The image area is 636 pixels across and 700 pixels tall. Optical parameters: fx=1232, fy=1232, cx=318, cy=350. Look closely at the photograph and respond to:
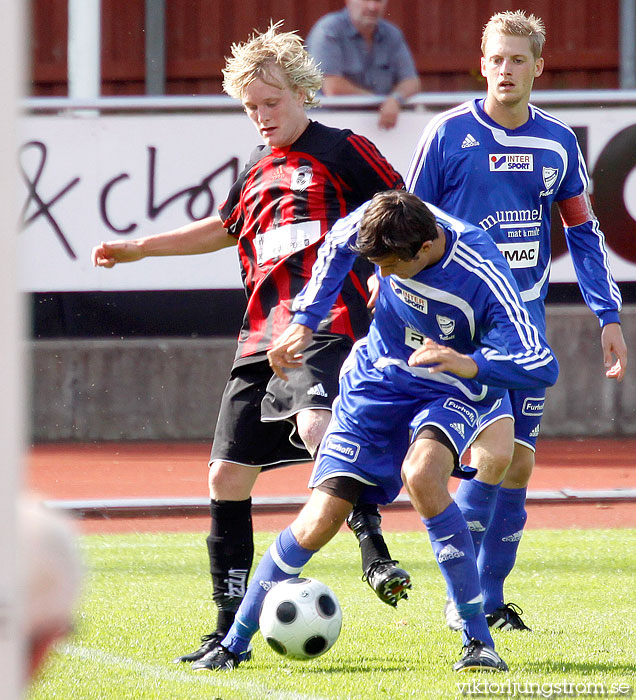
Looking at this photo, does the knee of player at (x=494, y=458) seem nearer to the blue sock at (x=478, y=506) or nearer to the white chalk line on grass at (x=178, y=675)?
the blue sock at (x=478, y=506)

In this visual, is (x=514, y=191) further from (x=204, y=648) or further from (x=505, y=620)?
(x=204, y=648)

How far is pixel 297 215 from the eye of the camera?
4379 mm

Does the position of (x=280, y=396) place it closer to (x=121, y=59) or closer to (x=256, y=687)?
(x=256, y=687)

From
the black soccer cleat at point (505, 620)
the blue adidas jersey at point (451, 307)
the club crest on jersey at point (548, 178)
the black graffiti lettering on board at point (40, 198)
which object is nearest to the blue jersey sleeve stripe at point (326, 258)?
the blue adidas jersey at point (451, 307)

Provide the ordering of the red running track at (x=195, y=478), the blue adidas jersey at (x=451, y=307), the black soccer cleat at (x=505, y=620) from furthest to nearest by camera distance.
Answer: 1. the red running track at (x=195, y=478)
2. the black soccer cleat at (x=505, y=620)
3. the blue adidas jersey at (x=451, y=307)

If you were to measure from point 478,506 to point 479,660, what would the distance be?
2.78ft

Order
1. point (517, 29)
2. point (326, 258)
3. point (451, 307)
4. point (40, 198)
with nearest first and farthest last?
point (451, 307) → point (326, 258) → point (517, 29) → point (40, 198)

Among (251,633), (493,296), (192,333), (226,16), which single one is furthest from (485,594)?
(226,16)

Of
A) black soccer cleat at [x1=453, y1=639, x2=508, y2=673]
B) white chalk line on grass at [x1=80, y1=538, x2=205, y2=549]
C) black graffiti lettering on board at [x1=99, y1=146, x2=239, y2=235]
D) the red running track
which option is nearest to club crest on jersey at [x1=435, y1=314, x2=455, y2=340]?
black soccer cleat at [x1=453, y1=639, x2=508, y2=673]

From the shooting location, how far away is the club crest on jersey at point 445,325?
394 centimetres

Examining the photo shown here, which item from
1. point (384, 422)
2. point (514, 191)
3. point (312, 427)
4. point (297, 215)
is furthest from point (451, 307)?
point (514, 191)

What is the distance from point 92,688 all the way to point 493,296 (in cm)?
171

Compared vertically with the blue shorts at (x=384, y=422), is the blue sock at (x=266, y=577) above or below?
below

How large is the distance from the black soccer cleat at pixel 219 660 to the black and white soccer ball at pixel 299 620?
0.17 metres
